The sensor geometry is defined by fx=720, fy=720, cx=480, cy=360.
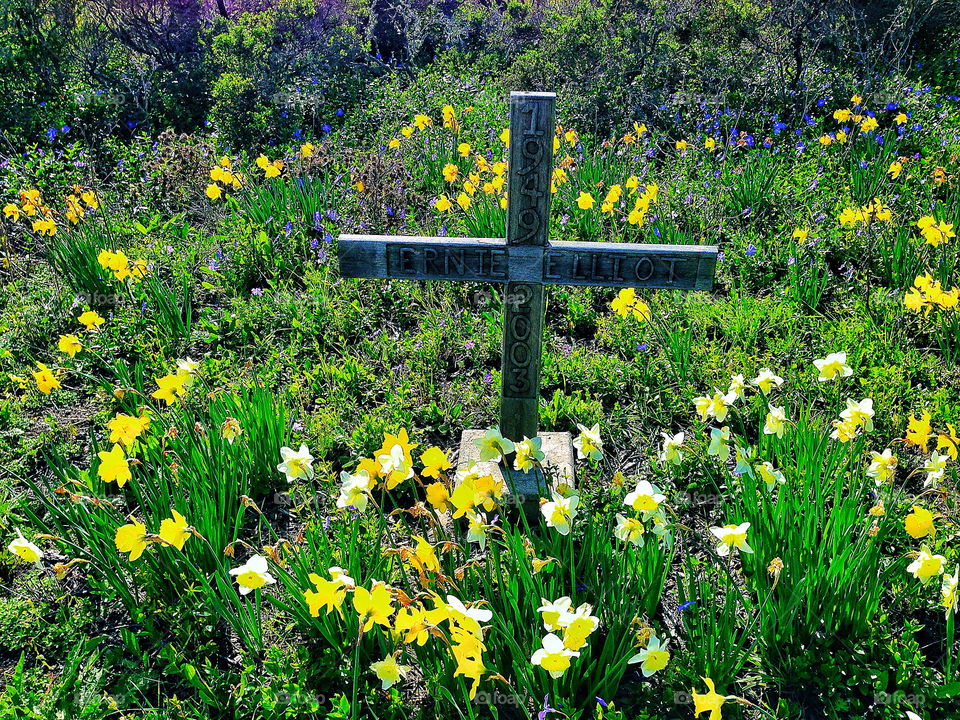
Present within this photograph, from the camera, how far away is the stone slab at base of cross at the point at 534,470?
8.93 ft

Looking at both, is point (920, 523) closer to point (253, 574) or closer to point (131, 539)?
point (253, 574)

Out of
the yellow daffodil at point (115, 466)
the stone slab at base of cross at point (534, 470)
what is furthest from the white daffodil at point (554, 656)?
the yellow daffodil at point (115, 466)

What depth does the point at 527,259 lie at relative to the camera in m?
2.46

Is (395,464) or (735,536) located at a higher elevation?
(395,464)

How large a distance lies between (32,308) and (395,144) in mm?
2614

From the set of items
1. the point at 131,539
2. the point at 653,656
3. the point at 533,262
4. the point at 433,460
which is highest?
the point at 533,262

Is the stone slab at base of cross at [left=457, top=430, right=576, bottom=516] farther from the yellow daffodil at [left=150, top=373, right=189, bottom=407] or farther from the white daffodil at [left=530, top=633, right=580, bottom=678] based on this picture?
the yellow daffodil at [left=150, top=373, right=189, bottom=407]

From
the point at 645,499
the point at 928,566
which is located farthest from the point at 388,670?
the point at 928,566

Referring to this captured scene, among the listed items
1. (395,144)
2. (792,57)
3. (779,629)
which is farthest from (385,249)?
(792,57)

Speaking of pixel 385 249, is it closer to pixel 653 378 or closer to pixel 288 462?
pixel 288 462

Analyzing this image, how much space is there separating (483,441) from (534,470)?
0.45 metres

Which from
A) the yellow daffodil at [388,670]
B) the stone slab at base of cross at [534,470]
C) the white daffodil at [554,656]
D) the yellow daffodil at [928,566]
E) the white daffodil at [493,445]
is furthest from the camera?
the stone slab at base of cross at [534,470]

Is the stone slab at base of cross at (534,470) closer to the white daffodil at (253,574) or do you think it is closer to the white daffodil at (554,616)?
A: the white daffodil at (554,616)

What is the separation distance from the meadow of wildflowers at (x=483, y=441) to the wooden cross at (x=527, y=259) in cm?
47
